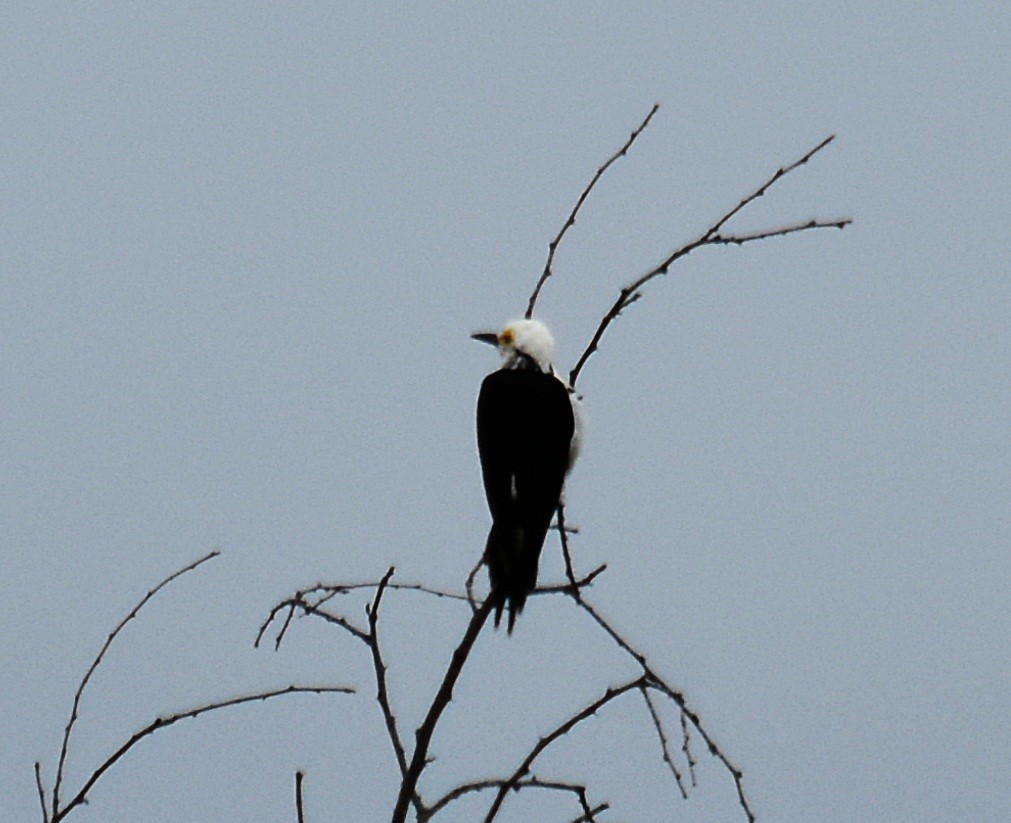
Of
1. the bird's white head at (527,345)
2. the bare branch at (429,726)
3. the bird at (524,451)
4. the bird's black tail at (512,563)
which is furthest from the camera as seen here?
the bird's white head at (527,345)

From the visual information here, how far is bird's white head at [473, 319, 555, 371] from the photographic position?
4.45 m

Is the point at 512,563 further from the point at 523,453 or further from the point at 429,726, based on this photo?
the point at 429,726

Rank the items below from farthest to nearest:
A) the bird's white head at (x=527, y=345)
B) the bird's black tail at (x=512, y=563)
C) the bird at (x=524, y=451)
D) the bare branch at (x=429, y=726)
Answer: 1. the bird's white head at (x=527, y=345)
2. the bird at (x=524, y=451)
3. the bird's black tail at (x=512, y=563)
4. the bare branch at (x=429, y=726)

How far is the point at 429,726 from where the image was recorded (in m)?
2.32

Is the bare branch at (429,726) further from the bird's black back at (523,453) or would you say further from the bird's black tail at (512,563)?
the bird's black back at (523,453)

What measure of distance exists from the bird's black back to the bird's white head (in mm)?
262

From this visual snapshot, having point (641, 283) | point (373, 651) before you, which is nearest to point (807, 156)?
point (641, 283)

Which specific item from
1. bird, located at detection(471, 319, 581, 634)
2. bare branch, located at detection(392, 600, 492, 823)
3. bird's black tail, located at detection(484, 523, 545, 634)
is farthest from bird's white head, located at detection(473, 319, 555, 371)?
bare branch, located at detection(392, 600, 492, 823)

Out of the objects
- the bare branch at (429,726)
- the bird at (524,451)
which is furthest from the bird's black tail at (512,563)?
the bare branch at (429,726)

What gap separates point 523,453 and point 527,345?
572 mm

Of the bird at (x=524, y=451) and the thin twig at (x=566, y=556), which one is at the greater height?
the bird at (x=524, y=451)

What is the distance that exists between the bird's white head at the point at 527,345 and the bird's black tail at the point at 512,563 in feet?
2.45

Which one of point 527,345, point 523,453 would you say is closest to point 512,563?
point 523,453

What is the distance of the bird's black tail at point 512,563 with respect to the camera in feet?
11.2
